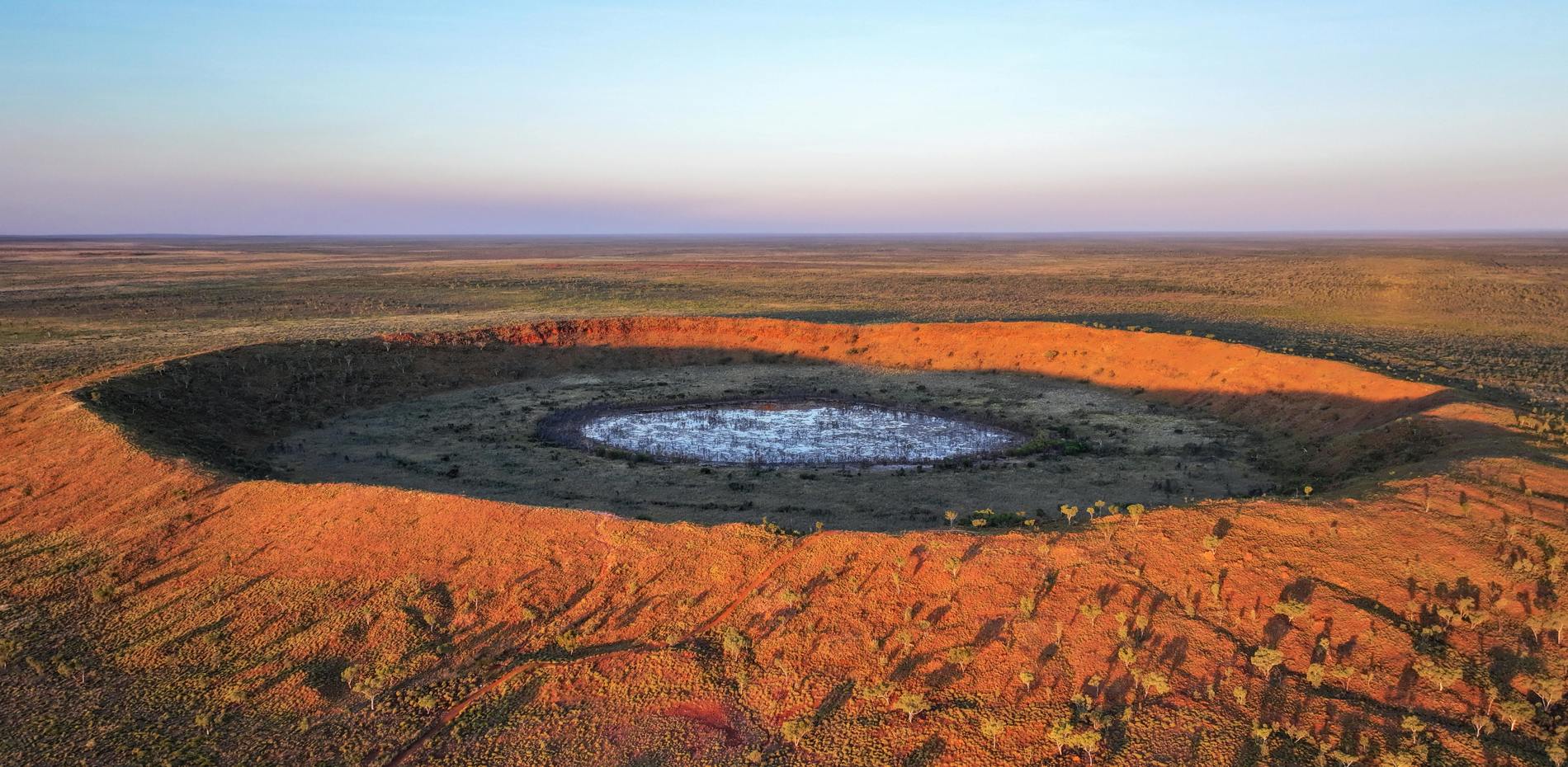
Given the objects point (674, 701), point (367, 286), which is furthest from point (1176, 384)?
point (367, 286)

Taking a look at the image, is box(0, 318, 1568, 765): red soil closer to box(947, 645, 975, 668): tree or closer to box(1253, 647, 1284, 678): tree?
box(947, 645, 975, 668): tree

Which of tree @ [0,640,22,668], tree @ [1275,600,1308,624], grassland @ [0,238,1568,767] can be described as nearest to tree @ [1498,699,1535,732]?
grassland @ [0,238,1568,767]

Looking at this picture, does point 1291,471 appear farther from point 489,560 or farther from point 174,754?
point 174,754

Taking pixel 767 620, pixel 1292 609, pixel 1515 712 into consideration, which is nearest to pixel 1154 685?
pixel 1292 609

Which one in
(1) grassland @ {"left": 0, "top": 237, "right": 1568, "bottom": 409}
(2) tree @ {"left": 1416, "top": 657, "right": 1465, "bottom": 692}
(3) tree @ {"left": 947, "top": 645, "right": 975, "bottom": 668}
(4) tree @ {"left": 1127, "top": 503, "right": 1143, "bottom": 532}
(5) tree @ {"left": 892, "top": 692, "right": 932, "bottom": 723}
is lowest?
(5) tree @ {"left": 892, "top": 692, "right": 932, "bottom": 723}

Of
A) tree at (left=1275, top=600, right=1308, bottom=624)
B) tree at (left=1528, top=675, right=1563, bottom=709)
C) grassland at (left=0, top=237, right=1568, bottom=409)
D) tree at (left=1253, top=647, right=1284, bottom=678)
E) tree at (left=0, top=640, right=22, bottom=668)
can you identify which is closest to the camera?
tree at (left=1528, top=675, right=1563, bottom=709)

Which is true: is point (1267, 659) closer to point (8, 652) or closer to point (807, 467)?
point (807, 467)

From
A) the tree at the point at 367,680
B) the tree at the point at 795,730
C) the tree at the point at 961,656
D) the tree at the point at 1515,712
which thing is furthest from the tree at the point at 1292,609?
the tree at the point at 367,680
